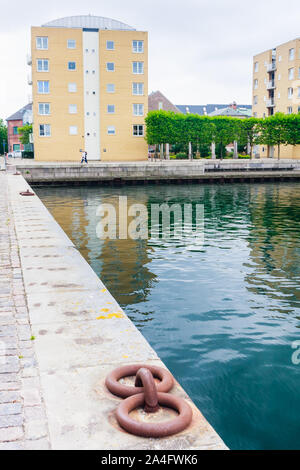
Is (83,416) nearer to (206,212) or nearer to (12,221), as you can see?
(12,221)

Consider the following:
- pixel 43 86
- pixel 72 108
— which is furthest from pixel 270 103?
pixel 43 86

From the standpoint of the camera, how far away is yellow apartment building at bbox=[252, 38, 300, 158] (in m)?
72.6

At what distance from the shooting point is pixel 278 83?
255ft

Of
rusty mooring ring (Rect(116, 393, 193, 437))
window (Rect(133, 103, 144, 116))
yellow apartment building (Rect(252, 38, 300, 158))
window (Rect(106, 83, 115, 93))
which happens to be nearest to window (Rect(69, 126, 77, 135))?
window (Rect(106, 83, 115, 93))

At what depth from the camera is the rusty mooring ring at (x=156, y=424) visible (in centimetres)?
331

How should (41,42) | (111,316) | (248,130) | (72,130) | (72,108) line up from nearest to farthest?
(111,316) → (41,42) → (72,108) → (72,130) → (248,130)

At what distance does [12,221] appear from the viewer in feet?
48.5

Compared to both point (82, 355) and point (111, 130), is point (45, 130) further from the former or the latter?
point (82, 355)

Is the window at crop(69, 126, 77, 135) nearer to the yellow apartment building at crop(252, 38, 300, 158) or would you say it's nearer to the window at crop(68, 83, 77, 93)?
the window at crop(68, 83, 77, 93)

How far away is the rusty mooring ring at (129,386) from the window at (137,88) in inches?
2356

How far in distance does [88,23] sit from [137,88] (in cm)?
1107

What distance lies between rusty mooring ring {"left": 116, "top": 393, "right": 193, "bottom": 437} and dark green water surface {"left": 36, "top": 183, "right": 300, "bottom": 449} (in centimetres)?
179
